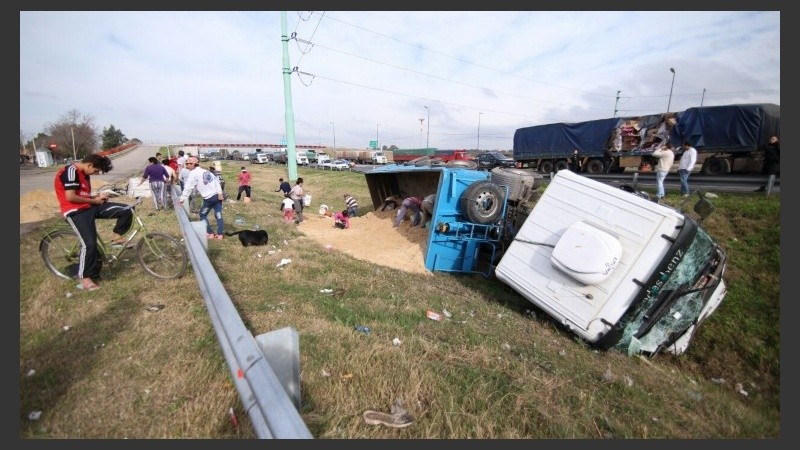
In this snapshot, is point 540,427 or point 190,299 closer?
point 540,427

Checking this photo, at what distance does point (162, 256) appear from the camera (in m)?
4.22

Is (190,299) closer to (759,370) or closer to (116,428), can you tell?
(116,428)

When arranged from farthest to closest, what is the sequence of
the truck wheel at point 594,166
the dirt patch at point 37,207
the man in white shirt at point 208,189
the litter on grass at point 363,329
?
the truck wheel at point 594,166, the man in white shirt at point 208,189, the dirt patch at point 37,207, the litter on grass at point 363,329

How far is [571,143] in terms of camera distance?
674 inches

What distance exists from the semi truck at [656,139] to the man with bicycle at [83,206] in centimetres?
1713

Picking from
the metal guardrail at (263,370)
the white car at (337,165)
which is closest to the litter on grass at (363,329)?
the metal guardrail at (263,370)

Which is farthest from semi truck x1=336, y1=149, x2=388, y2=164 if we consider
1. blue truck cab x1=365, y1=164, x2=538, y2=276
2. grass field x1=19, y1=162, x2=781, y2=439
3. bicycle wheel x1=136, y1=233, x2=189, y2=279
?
bicycle wheel x1=136, y1=233, x2=189, y2=279

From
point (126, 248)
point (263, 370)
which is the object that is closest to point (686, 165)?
point (263, 370)

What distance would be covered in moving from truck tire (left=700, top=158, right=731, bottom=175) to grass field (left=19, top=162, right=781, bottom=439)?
9.76 m

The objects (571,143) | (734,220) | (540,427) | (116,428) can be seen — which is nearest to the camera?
(116,428)

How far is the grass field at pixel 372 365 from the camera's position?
213 cm

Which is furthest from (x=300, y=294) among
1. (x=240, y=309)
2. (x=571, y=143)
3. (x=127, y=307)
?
(x=571, y=143)

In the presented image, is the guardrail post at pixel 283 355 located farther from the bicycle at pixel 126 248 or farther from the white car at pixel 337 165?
the white car at pixel 337 165

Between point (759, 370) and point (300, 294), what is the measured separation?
5771mm
